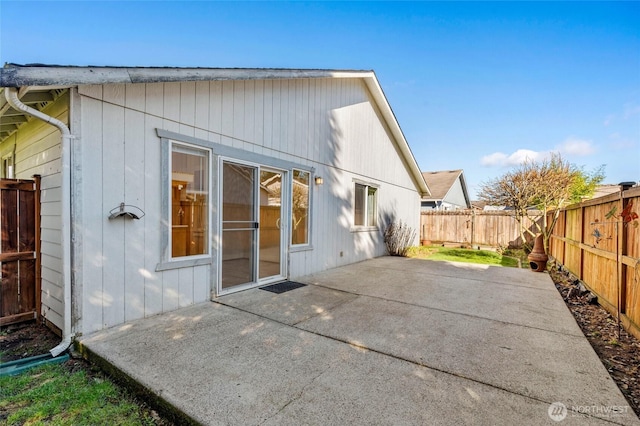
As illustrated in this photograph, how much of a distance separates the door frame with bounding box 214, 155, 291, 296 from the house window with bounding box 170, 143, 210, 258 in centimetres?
20

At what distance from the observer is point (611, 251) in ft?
13.0

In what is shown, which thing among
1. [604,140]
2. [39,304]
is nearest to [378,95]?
[39,304]

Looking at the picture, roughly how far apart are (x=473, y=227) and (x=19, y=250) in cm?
1469

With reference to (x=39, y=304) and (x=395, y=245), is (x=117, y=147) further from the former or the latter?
(x=395, y=245)

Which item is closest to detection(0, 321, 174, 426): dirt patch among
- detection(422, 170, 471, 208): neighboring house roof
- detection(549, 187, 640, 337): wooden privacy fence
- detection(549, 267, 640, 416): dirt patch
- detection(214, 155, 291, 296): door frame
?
detection(214, 155, 291, 296): door frame

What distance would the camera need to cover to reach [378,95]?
28.5 feet

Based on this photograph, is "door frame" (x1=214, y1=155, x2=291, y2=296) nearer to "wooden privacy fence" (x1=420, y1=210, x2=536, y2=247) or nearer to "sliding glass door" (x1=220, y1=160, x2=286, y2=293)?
"sliding glass door" (x1=220, y1=160, x2=286, y2=293)

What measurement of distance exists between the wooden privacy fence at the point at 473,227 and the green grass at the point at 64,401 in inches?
541

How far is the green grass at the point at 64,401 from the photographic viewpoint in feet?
6.15

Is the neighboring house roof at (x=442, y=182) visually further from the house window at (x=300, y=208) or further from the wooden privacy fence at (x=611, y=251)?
the house window at (x=300, y=208)

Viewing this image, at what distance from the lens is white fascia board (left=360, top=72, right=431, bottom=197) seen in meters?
8.36

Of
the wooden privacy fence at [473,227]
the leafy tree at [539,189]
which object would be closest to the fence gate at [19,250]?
the leafy tree at [539,189]

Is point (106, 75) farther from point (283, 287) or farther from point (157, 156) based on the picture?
point (283, 287)


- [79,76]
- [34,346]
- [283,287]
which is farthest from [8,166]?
[283,287]
